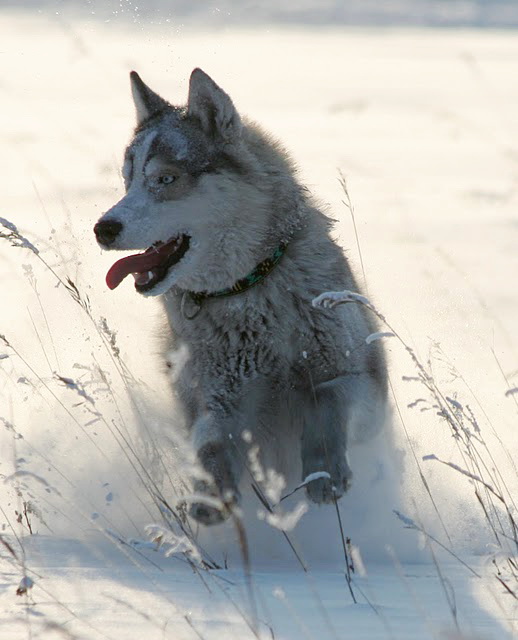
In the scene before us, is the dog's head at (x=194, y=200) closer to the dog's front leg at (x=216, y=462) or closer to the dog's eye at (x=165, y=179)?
the dog's eye at (x=165, y=179)

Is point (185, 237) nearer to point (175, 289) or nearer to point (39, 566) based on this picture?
point (175, 289)

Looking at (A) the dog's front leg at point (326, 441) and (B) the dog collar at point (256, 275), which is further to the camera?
(B) the dog collar at point (256, 275)

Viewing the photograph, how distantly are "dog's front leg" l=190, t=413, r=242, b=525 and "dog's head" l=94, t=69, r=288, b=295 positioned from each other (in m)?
0.56

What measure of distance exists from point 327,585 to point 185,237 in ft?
5.32

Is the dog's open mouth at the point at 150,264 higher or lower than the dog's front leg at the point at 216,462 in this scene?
higher

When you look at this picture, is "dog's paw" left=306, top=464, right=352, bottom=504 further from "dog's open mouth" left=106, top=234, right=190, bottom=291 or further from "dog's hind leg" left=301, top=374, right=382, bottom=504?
"dog's open mouth" left=106, top=234, right=190, bottom=291

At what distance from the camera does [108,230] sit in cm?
351

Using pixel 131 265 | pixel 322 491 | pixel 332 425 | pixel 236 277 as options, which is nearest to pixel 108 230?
pixel 131 265

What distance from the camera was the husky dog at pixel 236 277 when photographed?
145 inches

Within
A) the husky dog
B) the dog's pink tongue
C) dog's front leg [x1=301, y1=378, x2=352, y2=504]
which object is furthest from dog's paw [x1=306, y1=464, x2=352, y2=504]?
the dog's pink tongue

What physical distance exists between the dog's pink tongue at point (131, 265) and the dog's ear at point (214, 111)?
1.94ft

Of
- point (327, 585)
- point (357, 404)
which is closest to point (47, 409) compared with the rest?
point (357, 404)

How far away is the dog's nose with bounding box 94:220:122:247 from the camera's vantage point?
3512 millimetres

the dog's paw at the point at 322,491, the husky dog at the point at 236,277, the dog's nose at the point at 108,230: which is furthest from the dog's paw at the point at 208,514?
the dog's nose at the point at 108,230
